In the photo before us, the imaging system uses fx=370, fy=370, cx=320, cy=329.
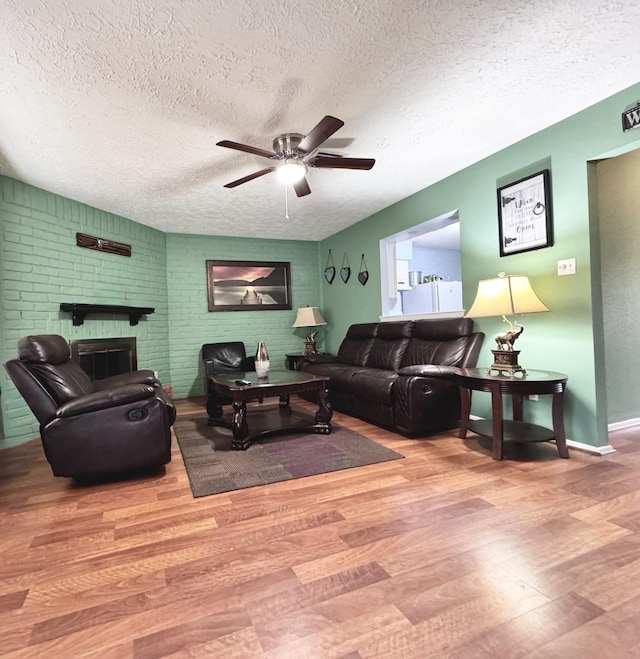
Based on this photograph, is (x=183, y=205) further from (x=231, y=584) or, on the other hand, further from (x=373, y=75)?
(x=231, y=584)

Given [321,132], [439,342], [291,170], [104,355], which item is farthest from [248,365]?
[321,132]

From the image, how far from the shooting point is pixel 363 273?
16.8ft

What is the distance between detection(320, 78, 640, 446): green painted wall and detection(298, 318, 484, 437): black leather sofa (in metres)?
0.28

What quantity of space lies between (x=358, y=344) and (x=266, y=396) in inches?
82.7

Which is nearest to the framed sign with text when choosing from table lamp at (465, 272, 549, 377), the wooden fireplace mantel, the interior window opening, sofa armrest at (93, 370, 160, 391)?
table lamp at (465, 272, 549, 377)

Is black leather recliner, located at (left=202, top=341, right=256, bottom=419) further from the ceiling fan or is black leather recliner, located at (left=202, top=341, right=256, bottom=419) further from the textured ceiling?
the ceiling fan

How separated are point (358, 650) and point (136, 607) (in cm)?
77

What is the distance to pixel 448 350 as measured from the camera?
137 inches

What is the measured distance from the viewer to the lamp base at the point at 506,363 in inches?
105

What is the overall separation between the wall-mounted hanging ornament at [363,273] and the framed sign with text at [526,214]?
2127 millimetres

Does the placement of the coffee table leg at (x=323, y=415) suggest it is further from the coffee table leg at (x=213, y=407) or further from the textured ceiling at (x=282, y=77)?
the textured ceiling at (x=282, y=77)

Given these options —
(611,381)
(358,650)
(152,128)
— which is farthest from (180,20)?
(611,381)

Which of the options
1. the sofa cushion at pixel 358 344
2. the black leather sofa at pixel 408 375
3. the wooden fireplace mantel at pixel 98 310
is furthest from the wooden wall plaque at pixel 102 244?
the sofa cushion at pixel 358 344

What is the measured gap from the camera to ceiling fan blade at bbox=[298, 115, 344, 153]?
2.02 meters
